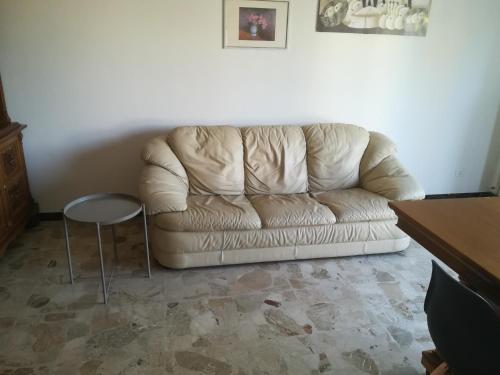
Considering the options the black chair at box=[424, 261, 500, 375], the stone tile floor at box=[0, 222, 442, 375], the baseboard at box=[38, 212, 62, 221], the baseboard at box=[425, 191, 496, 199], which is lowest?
the stone tile floor at box=[0, 222, 442, 375]

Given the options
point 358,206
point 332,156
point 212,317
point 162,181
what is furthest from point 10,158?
point 358,206

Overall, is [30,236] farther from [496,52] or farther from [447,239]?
[496,52]

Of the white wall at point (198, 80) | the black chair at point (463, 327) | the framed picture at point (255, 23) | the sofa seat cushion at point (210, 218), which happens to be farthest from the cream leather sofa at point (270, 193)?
the black chair at point (463, 327)

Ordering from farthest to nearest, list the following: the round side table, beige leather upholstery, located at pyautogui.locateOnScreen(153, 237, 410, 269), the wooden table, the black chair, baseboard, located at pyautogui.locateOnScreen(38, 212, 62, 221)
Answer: baseboard, located at pyautogui.locateOnScreen(38, 212, 62, 221) < beige leather upholstery, located at pyautogui.locateOnScreen(153, 237, 410, 269) < the round side table < the wooden table < the black chair

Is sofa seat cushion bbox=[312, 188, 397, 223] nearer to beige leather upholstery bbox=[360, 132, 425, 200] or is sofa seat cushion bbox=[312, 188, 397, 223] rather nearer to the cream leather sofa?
the cream leather sofa

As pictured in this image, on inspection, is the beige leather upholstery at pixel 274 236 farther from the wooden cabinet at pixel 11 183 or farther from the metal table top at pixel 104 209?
the wooden cabinet at pixel 11 183

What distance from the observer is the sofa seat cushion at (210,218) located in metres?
2.62

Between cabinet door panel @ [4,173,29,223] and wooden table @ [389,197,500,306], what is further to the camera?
cabinet door panel @ [4,173,29,223]

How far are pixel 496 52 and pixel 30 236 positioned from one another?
461 centimetres

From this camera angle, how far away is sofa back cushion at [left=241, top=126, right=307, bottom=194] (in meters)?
3.21

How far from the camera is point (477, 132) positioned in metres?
4.00

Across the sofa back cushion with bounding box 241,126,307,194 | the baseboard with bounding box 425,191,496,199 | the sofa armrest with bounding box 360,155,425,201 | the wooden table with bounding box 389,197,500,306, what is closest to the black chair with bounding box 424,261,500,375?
the wooden table with bounding box 389,197,500,306

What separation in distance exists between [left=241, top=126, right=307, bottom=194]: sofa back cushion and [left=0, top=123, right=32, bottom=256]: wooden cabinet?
1799mm

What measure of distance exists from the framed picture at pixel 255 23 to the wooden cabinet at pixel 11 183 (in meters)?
1.84
